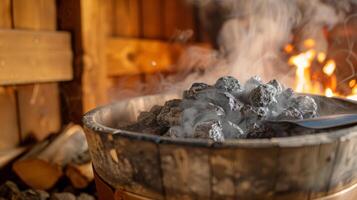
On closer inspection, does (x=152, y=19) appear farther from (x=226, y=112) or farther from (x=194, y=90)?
(x=226, y=112)

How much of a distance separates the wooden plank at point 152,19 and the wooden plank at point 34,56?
128 centimetres

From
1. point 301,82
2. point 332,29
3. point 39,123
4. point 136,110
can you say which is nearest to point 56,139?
point 39,123

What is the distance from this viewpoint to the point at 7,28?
225cm

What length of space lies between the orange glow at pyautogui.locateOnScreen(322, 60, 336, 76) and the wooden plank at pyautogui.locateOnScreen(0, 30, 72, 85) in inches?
122

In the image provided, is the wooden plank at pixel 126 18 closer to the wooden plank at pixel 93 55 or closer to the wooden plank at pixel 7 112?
the wooden plank at pixel 93 55

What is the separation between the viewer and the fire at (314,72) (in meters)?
3.56

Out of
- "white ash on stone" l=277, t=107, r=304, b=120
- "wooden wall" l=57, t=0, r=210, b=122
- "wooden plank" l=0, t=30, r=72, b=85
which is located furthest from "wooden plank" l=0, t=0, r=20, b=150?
"white ash on stone" l=277, t=107, r=304, b=120

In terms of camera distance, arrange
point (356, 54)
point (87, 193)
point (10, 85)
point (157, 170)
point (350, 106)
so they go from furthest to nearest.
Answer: point (356, 54) → point (10, 85) → point (87, 193) → point (350, 106) → point (157, 170)

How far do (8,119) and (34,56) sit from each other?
50 centimetres

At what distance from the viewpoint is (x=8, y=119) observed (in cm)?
235

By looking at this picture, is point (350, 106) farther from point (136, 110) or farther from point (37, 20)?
point (37, 20)

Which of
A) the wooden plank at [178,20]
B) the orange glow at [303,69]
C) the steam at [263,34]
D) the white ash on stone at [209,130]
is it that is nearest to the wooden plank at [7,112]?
the steam at [263,34]

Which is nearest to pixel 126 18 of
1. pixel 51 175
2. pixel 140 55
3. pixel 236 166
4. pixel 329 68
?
pixel 140 55

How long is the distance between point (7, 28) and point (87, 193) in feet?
4.22
